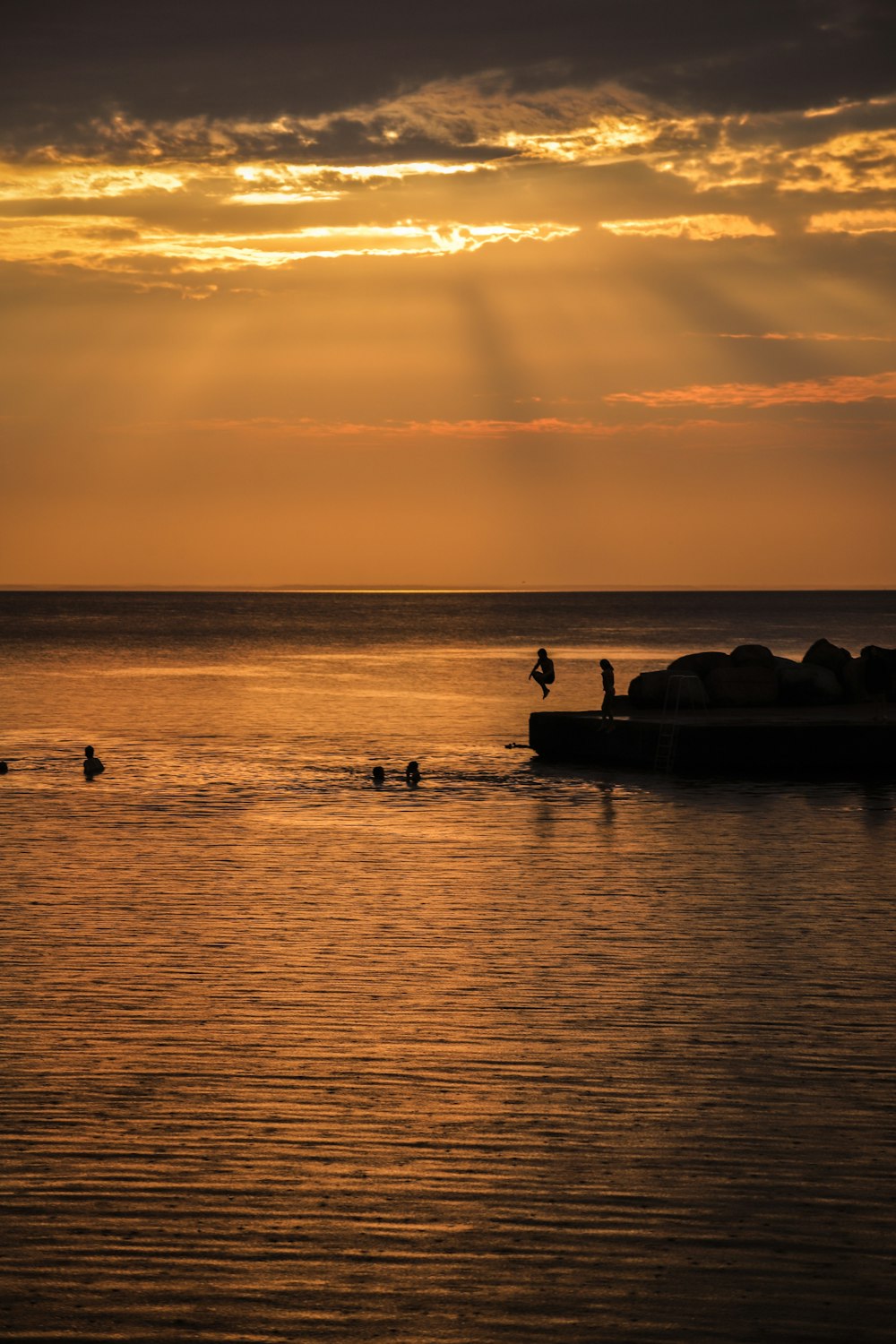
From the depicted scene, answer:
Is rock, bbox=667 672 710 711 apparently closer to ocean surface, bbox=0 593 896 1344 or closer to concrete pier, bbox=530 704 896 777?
concrete pier, bbox=530 704 896 777

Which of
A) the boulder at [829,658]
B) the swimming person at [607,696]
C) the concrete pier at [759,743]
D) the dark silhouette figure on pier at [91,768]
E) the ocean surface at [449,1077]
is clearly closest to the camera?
the ocean surface at [449,1077]

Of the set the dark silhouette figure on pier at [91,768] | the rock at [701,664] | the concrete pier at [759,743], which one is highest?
the rock at [701,664]

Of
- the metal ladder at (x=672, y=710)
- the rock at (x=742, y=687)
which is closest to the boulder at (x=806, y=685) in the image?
the rock at (x=742, y=687)

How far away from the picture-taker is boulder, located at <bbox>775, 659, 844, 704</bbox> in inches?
1556

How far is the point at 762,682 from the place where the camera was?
39188mm

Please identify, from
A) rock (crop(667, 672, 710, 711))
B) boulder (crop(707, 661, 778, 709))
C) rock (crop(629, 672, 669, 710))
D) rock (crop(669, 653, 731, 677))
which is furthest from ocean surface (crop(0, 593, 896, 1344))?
rock (crop(669, 653, 731, 677))

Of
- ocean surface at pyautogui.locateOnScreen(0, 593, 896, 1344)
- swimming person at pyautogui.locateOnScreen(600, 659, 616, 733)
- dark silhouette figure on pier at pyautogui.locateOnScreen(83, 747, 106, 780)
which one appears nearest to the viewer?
ocean surface at pyautogui.locateOnScreen(0, 593, 896, 1344)

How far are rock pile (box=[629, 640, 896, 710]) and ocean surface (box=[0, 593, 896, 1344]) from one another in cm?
995

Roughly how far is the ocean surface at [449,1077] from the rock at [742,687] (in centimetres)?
995

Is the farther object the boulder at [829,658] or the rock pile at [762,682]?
the boulder at [829,658]

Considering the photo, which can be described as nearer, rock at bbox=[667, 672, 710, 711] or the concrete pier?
the concrete pier

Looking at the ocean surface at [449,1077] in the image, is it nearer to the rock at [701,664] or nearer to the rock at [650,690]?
the rock at [650,690]

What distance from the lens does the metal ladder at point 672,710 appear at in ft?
118

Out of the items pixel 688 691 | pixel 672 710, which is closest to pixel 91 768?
pixel 672 710
